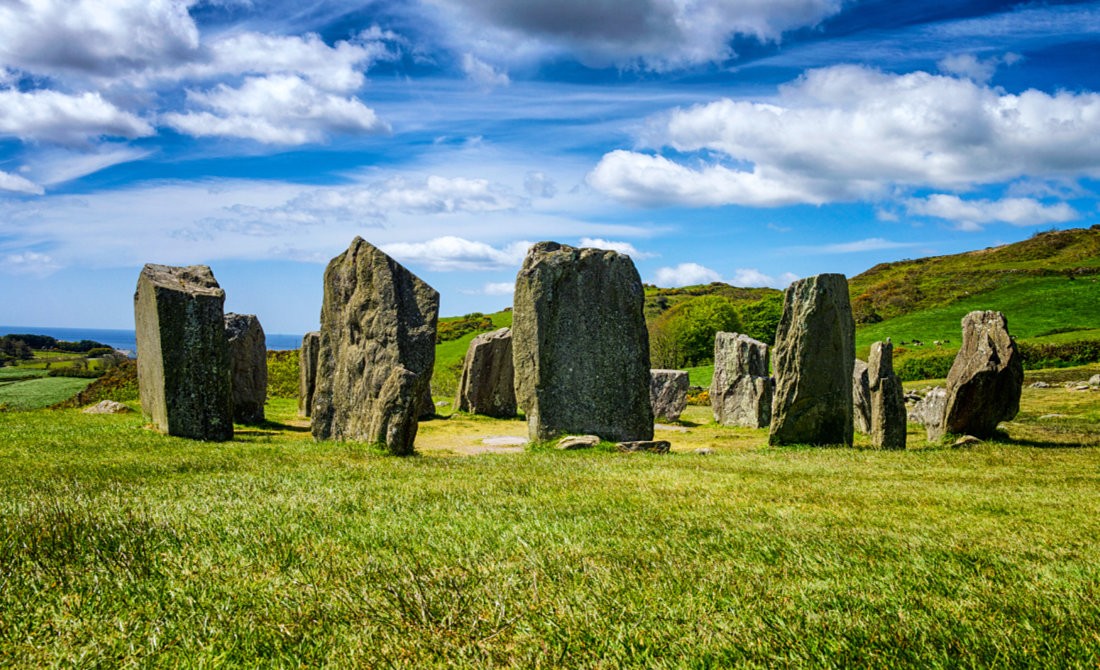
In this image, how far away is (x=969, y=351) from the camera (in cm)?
1678

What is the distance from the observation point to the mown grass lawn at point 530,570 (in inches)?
157

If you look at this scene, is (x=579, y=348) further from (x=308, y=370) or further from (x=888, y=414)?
(x=308, y=370)

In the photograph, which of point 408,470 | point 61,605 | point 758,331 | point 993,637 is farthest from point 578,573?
point 758,331

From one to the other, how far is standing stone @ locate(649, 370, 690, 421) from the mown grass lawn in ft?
49.0

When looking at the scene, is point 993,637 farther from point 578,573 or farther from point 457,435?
point 457,435

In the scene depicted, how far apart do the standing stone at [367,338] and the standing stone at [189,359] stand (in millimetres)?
1943

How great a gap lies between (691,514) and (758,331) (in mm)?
61787

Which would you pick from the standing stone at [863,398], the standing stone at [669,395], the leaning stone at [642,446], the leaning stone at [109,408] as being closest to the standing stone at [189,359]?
the leaning stone at [109,408]

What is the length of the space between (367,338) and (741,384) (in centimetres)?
1378

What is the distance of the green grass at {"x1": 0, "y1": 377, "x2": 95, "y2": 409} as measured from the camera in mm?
23547

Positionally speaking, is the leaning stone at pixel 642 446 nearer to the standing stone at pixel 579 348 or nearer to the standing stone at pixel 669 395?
the standing stone at pixel 579 348

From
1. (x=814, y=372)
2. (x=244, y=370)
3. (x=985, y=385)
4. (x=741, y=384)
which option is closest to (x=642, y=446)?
(x=814, y=372)

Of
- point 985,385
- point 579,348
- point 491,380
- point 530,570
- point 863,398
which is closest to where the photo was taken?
point 530,570

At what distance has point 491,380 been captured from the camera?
2606cm
